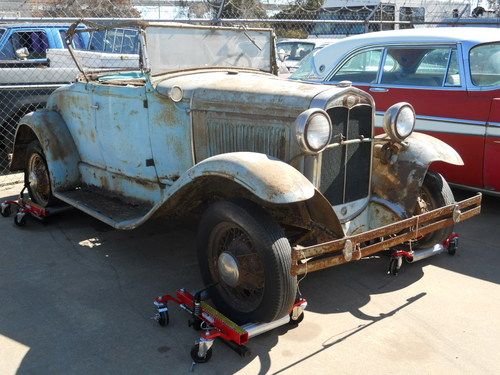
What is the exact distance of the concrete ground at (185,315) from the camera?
302 centimetres

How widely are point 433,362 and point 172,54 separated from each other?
3038 mm

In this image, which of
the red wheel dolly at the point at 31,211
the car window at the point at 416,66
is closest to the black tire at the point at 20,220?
the red wheel dolly at the point at 31,211

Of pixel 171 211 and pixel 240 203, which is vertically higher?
pixel 240 203

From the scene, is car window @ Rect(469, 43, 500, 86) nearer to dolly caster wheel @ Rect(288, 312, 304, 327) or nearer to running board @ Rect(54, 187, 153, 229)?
dolly caster wheel @ Rect(288, 312, 304, 327)

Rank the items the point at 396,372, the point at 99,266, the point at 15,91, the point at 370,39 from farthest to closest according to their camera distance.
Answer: the point at 15,91 < the point at 370,39 < the point at 99,266 < the point at 396,372

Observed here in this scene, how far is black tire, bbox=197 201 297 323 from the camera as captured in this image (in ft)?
9.85

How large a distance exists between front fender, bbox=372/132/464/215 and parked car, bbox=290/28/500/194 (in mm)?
1497

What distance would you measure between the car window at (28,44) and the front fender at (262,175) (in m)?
6.36

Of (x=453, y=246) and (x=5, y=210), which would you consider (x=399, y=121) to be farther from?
(x=5, y=210)

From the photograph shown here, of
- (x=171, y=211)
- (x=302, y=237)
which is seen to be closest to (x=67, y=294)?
(x=171, y=211)

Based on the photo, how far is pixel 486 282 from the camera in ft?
Answer: 13.3

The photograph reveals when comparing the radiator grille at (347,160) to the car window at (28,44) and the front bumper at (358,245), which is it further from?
the car window at (28,44)

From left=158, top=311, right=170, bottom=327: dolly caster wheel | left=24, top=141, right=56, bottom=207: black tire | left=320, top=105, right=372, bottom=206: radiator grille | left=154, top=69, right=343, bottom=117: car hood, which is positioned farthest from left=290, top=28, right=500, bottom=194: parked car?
left=24, top=141, right=56, bottom=207: black tire

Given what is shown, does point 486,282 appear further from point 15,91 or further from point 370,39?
point 15,91
